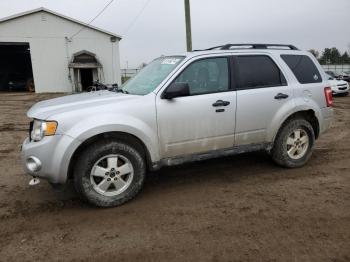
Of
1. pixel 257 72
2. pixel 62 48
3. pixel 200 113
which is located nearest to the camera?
pixel 200 113

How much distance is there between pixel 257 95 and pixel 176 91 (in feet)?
4.69

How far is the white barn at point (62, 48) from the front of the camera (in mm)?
27375

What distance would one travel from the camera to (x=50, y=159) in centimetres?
402

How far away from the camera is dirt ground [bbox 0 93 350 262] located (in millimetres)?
3324

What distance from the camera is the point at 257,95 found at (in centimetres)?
518

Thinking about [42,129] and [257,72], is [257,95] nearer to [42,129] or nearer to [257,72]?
[257,72]

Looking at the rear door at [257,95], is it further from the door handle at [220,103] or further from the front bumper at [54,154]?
the front bumper at [54,154]

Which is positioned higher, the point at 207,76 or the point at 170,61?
the point at 170,61

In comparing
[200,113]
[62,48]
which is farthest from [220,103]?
[62,48]

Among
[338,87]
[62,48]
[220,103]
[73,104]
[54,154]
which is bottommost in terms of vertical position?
[338,87]

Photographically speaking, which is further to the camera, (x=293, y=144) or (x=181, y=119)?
(x=293, y=144)

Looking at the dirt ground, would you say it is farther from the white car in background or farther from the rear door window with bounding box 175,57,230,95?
the white car in background

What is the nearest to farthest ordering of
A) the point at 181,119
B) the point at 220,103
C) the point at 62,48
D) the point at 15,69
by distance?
the point at 181,119 → the point at 220,103 → the point at 62,48 → the point at 15,69

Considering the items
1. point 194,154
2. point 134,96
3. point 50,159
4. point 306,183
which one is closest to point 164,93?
point 134,96
